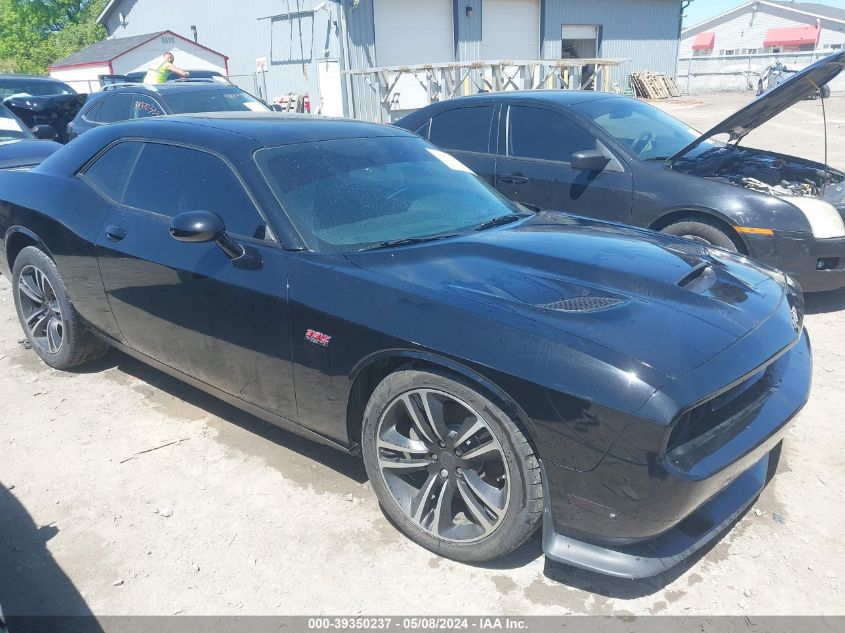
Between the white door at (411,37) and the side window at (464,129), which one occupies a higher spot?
the white door at (411,37)

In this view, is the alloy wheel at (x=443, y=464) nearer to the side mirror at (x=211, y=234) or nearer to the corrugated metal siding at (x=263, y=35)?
the side mirror at (x=211, y=234)

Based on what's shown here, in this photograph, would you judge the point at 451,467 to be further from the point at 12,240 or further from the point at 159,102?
the point at 159,102

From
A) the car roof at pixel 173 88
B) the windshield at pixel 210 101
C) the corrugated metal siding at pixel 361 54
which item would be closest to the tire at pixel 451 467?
the windshield at pixel 210 101

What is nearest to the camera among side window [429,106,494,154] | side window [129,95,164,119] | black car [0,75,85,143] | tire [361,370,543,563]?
tire [361,370,543,563]

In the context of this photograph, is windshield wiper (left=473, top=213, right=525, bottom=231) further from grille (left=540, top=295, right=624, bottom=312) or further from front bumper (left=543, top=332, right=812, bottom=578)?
front bumper (left=543, top=332, right=812, bottom=578)

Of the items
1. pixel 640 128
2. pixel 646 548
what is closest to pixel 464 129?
pixel 640 128

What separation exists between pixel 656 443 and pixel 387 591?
114 cm

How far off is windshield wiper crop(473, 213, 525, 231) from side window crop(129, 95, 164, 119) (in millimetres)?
6575

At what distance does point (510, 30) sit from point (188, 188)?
22103mm

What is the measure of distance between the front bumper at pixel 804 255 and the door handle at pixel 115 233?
4091 mm

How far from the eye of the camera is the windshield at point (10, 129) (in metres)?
7.41

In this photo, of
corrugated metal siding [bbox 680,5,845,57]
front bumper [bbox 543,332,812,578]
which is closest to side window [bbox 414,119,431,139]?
front bumper [bbox 543,332,812,578]

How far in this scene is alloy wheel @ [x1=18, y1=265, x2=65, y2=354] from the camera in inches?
171

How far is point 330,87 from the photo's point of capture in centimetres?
1930
